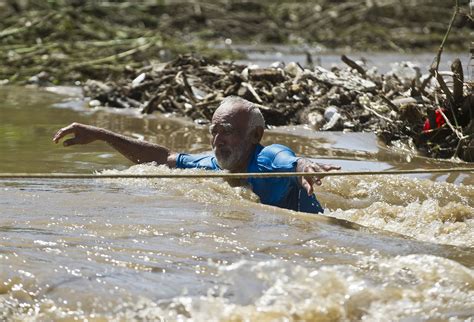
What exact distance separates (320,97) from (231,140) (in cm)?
414

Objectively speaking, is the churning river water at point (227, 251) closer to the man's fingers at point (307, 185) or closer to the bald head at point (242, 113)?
the man's fingers at point (307, 185)

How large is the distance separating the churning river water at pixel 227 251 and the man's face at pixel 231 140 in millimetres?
173

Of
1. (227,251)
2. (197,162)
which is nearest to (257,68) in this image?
(197,162)

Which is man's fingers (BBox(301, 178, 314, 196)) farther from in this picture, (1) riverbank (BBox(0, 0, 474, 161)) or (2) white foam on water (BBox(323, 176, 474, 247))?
(1) riverbank (BBox(0, 0, 474, 161))

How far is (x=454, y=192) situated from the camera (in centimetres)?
717

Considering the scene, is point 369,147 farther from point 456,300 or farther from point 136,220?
point 456,300

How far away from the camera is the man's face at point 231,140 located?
251 inches

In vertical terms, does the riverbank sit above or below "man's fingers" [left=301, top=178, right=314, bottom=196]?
below

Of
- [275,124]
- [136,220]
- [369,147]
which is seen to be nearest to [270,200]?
[136,220]

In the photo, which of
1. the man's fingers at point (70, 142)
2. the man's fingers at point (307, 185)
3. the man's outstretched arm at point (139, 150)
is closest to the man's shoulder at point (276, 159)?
the man's fingers at point (307, 185)

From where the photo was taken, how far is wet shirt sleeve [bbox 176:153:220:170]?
6.66m

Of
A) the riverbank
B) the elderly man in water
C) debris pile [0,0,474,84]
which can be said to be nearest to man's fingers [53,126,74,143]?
the elderly man in water

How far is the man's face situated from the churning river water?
6.8 inches

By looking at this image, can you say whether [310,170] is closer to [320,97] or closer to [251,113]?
[251,113]
